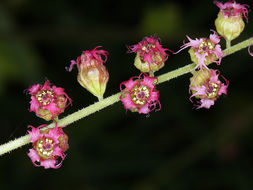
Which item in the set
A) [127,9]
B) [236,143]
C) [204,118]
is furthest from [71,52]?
[236,143]

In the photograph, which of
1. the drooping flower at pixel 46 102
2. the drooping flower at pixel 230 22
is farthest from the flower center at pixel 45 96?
the drooping flower at pixel 230 22

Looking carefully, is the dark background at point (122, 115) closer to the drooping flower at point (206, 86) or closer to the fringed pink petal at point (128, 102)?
the drooping flower at point (206, 86)

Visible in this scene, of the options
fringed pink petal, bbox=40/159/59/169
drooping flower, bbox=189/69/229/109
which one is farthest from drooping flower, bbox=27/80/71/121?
drooping flower, bbox=189/69/229/109

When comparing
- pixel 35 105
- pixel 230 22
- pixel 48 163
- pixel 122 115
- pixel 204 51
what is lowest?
pixel 48 163

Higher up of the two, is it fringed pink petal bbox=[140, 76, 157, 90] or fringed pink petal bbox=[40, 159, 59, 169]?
fringed pink petal bbox=[140, 76, 157, 90]

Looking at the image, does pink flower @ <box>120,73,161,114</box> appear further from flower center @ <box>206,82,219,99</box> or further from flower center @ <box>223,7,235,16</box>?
flower center @ <box>223,7,235,16</box>

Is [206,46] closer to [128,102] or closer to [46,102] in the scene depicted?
[128,102]

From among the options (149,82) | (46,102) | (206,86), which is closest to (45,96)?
(46,102)
